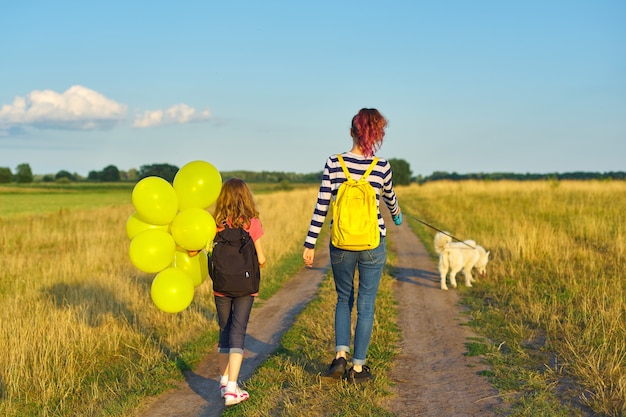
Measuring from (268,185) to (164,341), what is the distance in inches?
3069

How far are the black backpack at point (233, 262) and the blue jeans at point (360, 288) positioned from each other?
0.78 meters

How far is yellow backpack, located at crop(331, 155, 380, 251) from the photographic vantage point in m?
4.69

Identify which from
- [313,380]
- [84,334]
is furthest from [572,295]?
[84,334]

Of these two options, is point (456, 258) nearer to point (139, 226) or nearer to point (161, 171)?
point (161, 171)

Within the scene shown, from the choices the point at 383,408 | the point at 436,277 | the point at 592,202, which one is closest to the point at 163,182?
the point at 383,408

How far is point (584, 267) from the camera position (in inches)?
393

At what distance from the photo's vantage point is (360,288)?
513 cm

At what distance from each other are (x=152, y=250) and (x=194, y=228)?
0.48 m

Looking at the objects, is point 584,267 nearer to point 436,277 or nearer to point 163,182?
point 436,277

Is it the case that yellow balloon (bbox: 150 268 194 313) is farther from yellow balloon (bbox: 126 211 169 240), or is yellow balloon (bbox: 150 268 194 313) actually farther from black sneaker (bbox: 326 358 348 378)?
black sneaker (bbox: 326 358 348 378)

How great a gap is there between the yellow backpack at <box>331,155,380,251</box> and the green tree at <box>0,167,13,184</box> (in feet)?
274

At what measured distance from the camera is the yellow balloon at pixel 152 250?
16.2 ft

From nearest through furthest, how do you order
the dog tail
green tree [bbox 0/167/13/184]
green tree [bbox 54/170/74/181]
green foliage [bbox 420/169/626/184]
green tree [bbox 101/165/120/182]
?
1. the dog tail
2. green foliage [bbox 420/169/626/184]
3. green tree [bbox 0/167/13/184]
4. green tree [bbox 101/165/120/182]
5. green tree [bbox 54/170/74/181]

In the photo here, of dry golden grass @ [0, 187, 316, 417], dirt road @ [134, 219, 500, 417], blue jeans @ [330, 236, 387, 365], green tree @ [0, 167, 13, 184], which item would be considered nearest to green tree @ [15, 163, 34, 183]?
green tree @ [0, 167, 13, 184]
